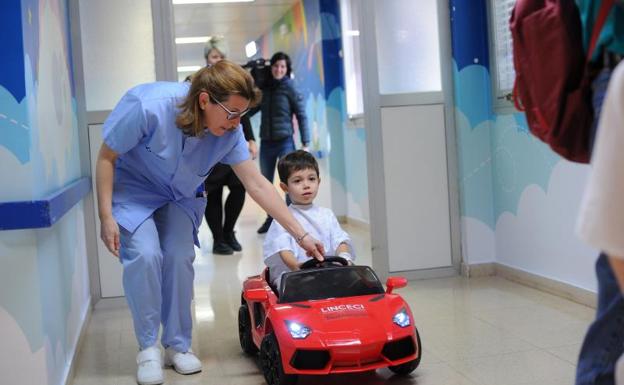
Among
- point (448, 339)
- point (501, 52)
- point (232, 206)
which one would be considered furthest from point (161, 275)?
point (232, 206)

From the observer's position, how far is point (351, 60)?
278 inches

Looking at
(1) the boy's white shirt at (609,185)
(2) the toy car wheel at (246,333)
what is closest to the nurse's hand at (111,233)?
(2) the toy car wheel at (246,333)

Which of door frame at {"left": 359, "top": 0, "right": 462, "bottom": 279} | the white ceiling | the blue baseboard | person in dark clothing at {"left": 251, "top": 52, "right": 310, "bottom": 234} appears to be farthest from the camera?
the white ceiling

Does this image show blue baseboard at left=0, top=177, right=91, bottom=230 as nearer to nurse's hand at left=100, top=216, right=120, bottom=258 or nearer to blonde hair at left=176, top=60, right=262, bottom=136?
nurse's hand at left=100, top=216, right=120, bottom=258

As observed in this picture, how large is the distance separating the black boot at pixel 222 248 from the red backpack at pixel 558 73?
173 inches

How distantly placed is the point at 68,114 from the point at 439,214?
2017 mm

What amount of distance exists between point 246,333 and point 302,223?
1.51 feet

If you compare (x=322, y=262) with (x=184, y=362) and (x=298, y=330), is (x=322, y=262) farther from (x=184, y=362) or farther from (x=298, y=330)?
(x=184, y=362)

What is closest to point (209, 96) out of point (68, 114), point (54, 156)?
point (54, 156)

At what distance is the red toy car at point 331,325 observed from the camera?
2365 mm

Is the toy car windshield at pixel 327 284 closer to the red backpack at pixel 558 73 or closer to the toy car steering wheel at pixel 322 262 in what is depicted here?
the toy car steering wheel at pixel 322 262

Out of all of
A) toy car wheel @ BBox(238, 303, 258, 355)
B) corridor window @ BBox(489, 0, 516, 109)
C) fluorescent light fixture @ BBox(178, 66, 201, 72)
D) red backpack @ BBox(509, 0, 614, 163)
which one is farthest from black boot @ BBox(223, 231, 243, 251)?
fluorescent light fixture @ BBox(178, 66, 201, 72)

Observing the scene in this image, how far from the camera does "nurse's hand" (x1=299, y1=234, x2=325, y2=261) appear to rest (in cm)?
265

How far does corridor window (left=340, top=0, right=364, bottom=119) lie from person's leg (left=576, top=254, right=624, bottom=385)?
215 inches
